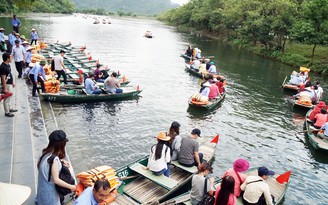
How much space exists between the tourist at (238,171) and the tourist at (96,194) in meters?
4.34

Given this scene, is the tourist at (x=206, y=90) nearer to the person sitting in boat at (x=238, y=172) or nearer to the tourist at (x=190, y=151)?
the tourist at (x=190, y=151)

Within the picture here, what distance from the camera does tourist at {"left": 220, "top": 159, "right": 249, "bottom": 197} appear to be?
27.7 feet

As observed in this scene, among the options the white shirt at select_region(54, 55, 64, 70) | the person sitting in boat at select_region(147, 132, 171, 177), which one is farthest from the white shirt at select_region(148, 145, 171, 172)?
the white shirt at select_region(54, 55, 64, 70)

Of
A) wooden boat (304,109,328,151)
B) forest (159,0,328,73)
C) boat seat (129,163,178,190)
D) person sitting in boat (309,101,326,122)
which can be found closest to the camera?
boat seat (129,163,178,190)

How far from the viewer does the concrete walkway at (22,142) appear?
28.0 feet

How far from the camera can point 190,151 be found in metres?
10.5

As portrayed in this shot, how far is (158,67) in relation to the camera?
3250 cm

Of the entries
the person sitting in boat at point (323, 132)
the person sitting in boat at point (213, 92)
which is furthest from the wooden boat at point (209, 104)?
the person sitting in boat at point (323, 132)

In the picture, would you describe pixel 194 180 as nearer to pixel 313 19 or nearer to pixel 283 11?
pixel 313 19

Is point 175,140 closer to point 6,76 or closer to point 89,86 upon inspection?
point 6,76

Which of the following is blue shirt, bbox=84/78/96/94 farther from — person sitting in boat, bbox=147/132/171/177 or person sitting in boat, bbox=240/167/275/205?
person sitting in boat, bbox=240/167/275/205

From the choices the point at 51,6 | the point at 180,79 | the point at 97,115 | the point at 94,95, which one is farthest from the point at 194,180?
the point at 51,6

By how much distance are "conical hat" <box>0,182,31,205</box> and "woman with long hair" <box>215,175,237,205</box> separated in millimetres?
4286

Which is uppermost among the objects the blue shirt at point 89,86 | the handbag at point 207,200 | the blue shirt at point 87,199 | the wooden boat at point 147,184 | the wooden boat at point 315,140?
the blue shirt at point 87,199
